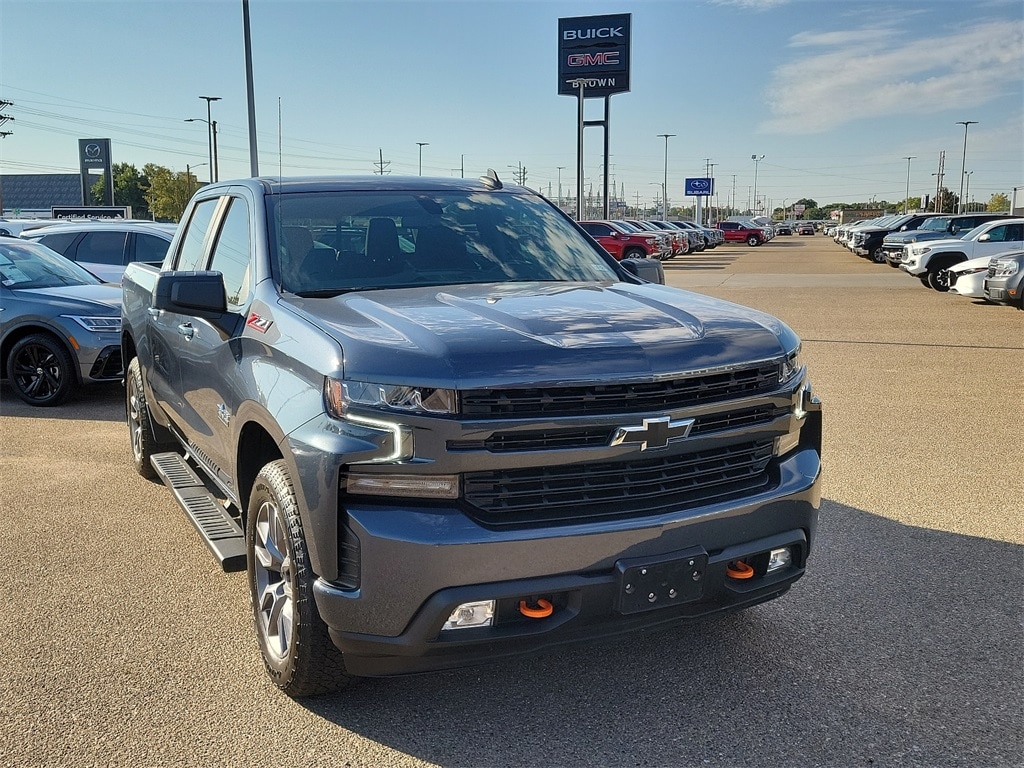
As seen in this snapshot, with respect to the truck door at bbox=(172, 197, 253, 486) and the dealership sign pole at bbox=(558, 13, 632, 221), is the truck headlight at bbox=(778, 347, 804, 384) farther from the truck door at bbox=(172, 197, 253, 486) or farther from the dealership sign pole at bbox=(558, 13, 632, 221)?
the dealership sign pole at bbox=(558, 13, 632, 221)

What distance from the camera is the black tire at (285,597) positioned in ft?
9.86

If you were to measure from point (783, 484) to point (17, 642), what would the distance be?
3.07 m

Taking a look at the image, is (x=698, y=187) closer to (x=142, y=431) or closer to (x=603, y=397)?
(x=142, y=431)

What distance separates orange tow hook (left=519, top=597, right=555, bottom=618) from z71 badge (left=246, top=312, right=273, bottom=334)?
141cm

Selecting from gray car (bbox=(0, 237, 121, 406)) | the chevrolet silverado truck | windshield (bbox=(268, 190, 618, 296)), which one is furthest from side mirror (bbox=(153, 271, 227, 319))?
gray car (bbox=(0, 237, 121, 406))

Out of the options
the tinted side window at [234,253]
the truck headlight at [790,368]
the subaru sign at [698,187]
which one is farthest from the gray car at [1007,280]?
the subaru sign at [698,187]

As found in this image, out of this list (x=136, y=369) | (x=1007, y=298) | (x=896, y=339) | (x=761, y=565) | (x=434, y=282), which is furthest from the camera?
(x=1007, y=298)

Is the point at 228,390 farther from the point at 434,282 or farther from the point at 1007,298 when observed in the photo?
the point at 1007,298

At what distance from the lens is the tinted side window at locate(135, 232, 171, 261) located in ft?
42.5

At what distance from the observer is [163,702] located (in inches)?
130

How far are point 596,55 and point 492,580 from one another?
49.2 meters

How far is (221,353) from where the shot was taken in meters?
3.91

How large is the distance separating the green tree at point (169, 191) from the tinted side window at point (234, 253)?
97061mm

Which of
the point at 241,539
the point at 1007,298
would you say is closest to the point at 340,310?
the point at 241,539
